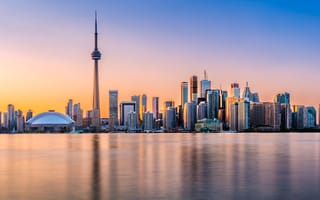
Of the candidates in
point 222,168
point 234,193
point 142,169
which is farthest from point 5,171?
point 234,193

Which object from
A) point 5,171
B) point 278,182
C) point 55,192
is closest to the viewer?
point 55,192

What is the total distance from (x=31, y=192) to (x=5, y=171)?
15570mm

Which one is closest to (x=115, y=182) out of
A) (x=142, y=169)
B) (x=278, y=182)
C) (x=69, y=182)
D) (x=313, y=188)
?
(x=69, y=182)

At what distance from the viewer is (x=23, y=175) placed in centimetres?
3825

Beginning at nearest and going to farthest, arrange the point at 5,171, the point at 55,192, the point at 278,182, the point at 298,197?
the point at 298,197, the point at 55,192, the point at 278,182, the point at 5,171

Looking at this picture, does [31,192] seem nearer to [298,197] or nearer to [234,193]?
[234,193]

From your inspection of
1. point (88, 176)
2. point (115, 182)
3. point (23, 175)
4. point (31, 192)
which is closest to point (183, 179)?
point (115, 182)

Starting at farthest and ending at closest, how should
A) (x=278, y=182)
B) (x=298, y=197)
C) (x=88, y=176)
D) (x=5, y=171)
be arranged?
(x=5, y=171)
(x=88, y=176)
(x=278, y=182)
(x=298, y=197)

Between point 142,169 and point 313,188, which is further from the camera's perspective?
point 142,169

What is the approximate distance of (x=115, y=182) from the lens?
3225 centimetres

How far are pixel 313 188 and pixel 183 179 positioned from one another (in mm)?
9858

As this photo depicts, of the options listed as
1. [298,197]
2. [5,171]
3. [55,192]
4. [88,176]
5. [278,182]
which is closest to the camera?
[298,197]

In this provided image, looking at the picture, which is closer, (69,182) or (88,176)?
(69,182)

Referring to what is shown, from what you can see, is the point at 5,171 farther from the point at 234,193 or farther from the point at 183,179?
the point at 234,193
